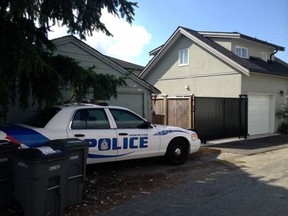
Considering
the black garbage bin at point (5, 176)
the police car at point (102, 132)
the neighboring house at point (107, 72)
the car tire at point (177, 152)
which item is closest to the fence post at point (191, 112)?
the neighboring house at point (107, 72)

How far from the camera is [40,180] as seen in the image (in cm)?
439

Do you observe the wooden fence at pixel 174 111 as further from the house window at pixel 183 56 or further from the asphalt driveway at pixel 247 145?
the house window at pixel 183 56

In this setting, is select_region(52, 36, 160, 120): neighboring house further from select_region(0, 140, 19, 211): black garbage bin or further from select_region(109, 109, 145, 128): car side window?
select_region(0, 140, 19, 211): black garbage bin

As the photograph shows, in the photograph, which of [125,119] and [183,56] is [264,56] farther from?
[125,119]

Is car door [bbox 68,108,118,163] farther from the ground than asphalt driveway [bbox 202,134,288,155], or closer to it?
farther from the ground

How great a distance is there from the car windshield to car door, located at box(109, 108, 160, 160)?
1.37m

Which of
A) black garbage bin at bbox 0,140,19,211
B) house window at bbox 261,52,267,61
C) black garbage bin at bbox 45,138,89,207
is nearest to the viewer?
black garbage bin at bbox 0,140,19,211

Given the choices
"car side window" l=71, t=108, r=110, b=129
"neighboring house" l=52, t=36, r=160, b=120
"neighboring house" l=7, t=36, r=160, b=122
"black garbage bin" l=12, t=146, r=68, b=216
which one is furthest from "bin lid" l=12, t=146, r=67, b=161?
"neighboring house" l=52, t=36, r=160, b=120

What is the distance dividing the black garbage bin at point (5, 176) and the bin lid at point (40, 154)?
384mm

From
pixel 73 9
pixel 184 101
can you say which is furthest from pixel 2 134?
pixel 184 101

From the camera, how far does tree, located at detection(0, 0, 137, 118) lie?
5.98m

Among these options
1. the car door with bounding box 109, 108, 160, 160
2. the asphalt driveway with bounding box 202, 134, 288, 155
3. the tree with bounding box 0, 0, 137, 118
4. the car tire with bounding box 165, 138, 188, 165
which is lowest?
the asphalt driveway with bounding box 202, 134, 288, 155

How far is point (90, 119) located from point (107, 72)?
184 inches

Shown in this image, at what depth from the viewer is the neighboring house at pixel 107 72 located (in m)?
10.5
